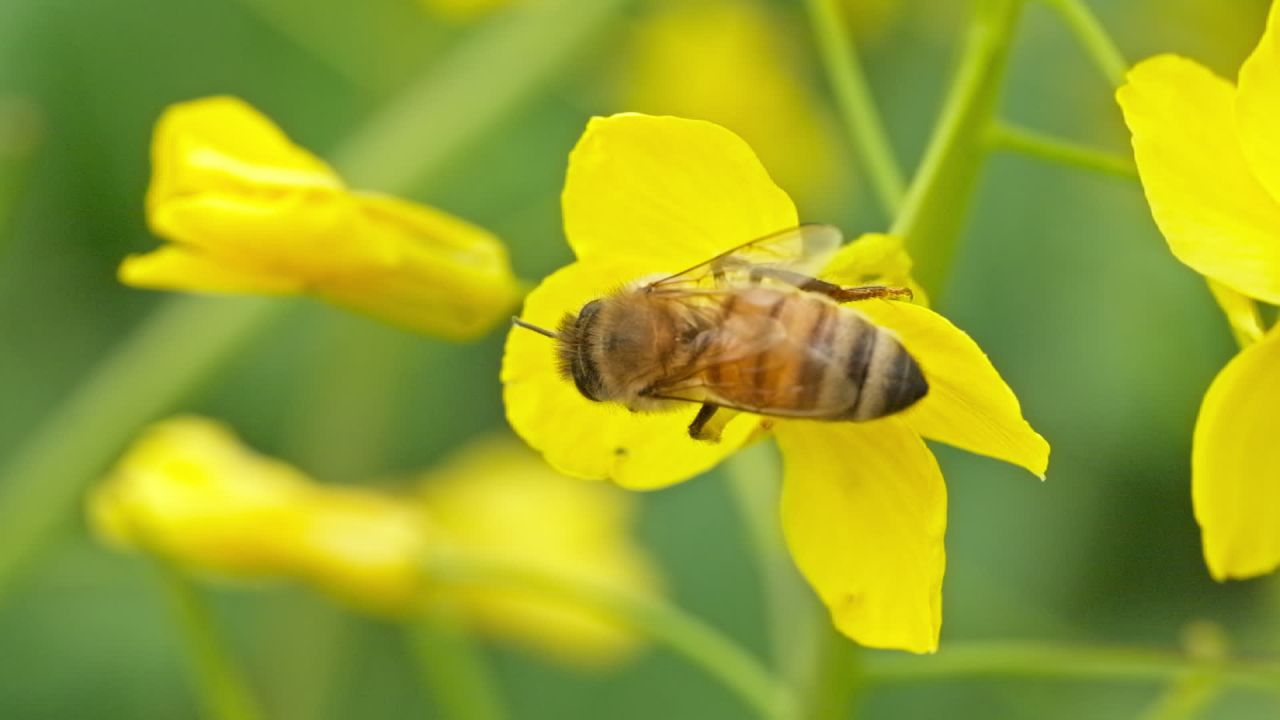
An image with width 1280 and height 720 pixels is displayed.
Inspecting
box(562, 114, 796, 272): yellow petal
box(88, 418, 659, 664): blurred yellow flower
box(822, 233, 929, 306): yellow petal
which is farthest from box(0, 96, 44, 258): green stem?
box(822, 233, 929, 306): yellow petal

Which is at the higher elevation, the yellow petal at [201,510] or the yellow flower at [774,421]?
the yellow flower at [774,421]

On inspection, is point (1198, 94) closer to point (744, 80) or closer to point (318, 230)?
point (318, 230)

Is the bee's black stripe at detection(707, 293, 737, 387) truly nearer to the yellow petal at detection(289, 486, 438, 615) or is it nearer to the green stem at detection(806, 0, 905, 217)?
the green stem at detection(806, 0, 905, 217)

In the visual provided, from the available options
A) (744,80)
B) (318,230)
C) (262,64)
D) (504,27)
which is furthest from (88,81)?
(318,230)

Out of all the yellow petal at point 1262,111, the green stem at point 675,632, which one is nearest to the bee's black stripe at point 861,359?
the yellow petal at point 1262,111

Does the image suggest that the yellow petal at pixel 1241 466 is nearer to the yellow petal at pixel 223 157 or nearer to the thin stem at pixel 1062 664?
the thin stem at pixel 1062 664

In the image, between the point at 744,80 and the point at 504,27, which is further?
the point at 744,80

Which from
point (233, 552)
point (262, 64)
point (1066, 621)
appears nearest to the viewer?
point (233, 552)
